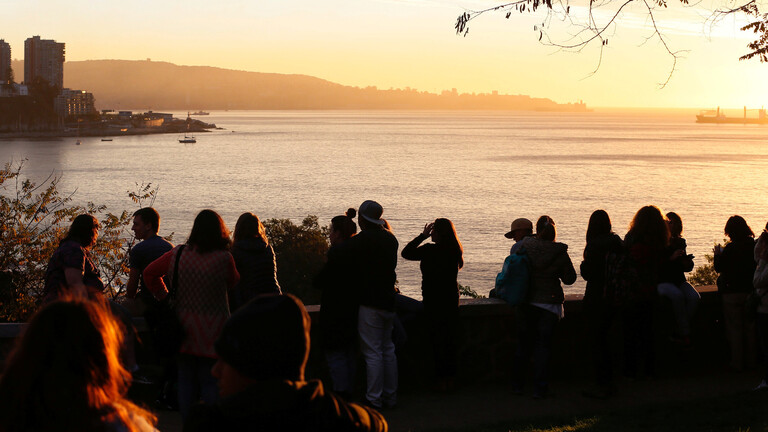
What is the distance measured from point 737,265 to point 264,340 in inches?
252

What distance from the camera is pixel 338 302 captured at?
6.32 metres

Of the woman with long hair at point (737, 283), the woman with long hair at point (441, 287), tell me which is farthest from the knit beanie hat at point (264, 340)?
the woman with long hair at point (737, 283)

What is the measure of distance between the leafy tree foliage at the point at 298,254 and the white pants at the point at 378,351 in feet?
84.4

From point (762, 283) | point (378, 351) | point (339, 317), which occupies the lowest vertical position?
point (378, 351)

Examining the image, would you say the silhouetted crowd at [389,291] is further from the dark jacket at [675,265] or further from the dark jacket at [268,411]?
the dark jacket at [268,411]

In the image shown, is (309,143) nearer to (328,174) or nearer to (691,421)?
(328,174)

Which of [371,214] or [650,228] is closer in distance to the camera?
[371,214]

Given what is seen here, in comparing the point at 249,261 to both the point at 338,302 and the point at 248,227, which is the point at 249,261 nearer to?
the point at 248,227

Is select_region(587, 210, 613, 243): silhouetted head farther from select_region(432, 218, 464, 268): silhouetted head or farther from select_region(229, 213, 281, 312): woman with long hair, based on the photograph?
select_region(229, 213, 281, 312): woman with long hair

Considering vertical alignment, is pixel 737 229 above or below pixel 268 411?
above

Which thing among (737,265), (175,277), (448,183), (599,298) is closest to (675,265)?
(737,265)

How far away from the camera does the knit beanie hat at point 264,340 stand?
7.21ft

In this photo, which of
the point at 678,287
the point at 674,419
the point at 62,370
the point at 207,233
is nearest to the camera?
the point at 62,370

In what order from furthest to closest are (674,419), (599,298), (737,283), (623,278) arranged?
(737,283)
(599,298)
(623,278)
(674,419)
